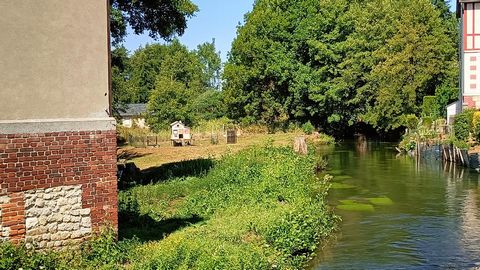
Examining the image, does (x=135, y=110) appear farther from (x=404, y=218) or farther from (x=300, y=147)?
(x=404, y=218)

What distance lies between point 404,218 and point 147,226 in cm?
829

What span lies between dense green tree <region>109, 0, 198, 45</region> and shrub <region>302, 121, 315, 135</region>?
29003 millimetres

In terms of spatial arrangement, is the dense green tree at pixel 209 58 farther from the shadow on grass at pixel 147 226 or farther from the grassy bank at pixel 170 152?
the shadow on grass at pixel 147 226

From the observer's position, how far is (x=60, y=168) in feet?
30.5

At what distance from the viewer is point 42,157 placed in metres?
9.11

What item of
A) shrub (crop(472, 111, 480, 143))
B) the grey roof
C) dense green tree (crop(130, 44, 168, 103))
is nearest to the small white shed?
shrub (crop(472, 111, 480, 143))

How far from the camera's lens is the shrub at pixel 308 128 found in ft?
162

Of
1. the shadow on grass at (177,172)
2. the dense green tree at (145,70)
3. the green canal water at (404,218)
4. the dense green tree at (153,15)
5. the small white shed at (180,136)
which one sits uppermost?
the dense green tree at (145,70)

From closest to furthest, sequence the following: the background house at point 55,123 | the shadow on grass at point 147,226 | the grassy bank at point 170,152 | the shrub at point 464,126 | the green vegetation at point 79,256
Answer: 1. the green vegetation at point 79,256
2. the background house at point 55,123
3. the shadow on grass at point 147,226
4. the grassy bank at point 170,152
5. the shrub at point 464,126

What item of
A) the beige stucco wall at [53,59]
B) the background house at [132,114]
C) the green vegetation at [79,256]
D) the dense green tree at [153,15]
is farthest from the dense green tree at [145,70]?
the green vegetation at [79,256]

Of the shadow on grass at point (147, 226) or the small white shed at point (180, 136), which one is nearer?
the shadow on grass at point (147, 226)

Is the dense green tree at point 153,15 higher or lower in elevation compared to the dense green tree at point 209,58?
lower

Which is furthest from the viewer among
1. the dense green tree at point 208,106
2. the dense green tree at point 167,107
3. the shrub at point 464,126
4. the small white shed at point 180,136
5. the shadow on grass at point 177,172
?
the dense green tree at point 208,106

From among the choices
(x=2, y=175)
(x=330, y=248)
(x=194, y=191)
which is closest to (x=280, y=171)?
(x=194, y=191)
